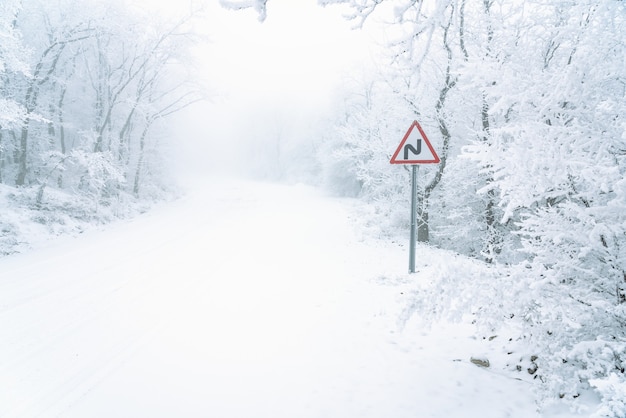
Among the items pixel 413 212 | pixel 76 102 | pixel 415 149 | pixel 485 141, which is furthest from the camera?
pixel 76 102

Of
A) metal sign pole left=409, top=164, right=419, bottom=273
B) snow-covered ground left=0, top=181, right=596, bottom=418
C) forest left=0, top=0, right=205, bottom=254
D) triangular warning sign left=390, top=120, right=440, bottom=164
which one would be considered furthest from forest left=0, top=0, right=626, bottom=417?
metal sign pole left=409, top=164, right=419, bottom=273

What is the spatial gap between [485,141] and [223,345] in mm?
4248

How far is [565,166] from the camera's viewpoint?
274 cm

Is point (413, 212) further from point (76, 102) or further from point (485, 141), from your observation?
point (76, 102)

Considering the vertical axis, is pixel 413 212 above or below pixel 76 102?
below

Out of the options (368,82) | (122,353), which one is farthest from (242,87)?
(122,353)

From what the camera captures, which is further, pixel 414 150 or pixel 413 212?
pixel 413 212

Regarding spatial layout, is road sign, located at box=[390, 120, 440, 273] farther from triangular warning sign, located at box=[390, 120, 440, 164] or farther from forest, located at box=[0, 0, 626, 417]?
forest, located at box=[0, 0, 626, 417]

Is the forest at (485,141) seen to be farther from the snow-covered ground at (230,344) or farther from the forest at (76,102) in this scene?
the snow-covered ground at (230,344)

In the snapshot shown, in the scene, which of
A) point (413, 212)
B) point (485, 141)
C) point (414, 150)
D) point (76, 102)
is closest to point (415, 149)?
point (414, 150)

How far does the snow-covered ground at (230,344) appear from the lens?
3287 millimetres

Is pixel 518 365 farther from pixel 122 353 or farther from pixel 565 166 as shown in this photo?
pixel 122 353

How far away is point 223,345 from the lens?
14.2 ft

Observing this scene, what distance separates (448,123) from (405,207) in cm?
365
